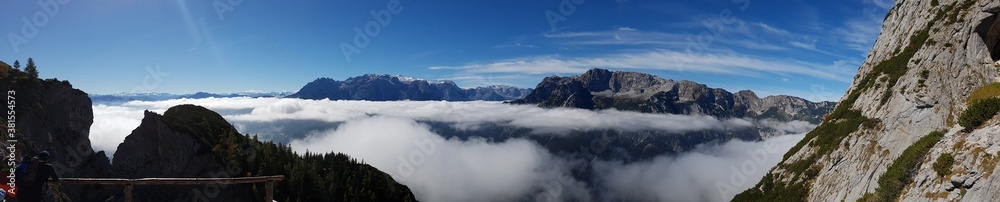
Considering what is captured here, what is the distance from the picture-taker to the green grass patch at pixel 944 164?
1021 inches

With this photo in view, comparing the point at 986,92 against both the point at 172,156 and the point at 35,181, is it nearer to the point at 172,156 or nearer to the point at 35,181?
the point at 35,181

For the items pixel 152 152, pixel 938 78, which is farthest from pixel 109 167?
pixel 938 78

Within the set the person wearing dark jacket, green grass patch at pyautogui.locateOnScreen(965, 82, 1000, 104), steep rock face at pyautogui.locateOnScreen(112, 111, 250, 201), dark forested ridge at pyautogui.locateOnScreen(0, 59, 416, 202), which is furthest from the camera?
steep rock face at pyautogui.locateOnScreen(112, 111, 250, 201)

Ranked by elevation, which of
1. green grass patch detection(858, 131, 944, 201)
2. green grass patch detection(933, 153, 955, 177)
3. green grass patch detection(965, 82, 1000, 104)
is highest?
green grass patch detection(965, 82, 1000, 104)

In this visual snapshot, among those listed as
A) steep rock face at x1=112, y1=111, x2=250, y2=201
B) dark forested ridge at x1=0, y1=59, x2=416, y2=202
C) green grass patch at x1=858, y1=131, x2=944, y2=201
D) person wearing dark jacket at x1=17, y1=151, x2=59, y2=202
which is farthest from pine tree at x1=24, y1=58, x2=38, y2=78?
green grass patch at x1=858, y1=131, x2=944, y2=201

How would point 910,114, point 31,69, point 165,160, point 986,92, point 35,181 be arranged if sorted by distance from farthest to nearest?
point 165,160, point 31,69, point 910,114, point 986,92, point 35,181

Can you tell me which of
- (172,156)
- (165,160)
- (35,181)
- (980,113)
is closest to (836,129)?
(980,113)

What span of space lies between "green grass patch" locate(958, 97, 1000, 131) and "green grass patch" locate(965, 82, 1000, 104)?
491 inches

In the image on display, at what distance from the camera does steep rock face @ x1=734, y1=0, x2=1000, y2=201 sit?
27.2m

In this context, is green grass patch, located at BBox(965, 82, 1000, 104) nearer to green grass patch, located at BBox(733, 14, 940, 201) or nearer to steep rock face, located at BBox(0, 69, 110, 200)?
green grass patch, located at BBox(733, 14, 940, 201)

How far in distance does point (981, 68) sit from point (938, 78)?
4.45m

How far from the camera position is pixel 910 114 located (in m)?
49.8

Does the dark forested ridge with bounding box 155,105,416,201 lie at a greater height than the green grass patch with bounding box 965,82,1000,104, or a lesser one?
lesser

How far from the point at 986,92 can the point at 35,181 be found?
6853cm
